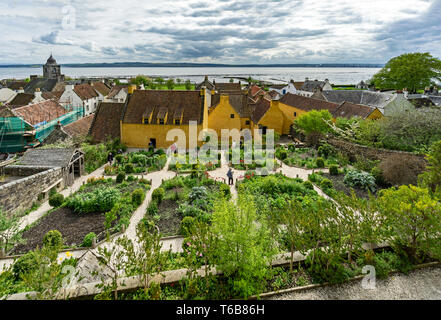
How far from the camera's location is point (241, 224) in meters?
8.62

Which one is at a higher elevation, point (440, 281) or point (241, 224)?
point (241, 224)

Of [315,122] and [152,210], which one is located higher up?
[315,122]

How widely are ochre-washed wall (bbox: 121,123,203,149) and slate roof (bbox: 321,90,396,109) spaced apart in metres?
29.0

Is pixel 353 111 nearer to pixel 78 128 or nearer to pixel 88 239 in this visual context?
pixel 78 128

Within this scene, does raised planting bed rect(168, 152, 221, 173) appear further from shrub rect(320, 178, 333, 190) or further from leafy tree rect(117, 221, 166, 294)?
leafy tree rect(117, 221, 166, 294)

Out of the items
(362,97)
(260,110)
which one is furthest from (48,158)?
(362,97)

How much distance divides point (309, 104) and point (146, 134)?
24.2 metres

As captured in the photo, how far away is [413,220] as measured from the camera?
1023 cm

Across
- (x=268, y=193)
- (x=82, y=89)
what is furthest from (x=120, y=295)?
(x=82, y=89)

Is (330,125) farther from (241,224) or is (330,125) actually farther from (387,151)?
(241,224)

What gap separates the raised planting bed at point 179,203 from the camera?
15.4 m

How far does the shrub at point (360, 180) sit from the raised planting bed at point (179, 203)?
10.1 meters

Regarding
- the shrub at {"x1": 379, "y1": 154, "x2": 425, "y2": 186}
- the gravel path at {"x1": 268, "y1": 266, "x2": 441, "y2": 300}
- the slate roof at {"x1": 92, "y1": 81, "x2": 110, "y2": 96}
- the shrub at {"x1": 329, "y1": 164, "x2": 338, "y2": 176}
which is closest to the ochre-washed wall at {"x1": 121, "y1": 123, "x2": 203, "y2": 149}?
the shrub at {"x1": 329, "y1": 164, "x2": 338, "y2": 176}

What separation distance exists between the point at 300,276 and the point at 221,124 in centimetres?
2725
